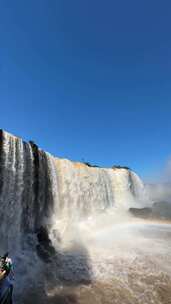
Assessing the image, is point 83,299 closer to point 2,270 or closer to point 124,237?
point 2,270

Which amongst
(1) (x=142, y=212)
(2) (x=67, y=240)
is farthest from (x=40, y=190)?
(1) (x=142, y=212)

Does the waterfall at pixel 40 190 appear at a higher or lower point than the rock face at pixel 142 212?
higher

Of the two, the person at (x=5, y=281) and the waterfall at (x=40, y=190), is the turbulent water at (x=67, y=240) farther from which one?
the person at (x=5, y=281)

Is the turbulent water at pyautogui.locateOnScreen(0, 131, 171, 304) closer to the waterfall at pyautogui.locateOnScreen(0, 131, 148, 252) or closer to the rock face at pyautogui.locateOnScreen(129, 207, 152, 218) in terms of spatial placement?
the waterfall at pyautogui.locateOnScreen(0, 131, 148, 252)

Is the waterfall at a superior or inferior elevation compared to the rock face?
superior

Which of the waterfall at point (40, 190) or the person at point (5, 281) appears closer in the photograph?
the person at point (5, 281)

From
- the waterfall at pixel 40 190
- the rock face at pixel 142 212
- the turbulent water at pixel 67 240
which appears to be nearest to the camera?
the turbulent water at pixel 67 240

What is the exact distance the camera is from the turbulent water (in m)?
7.59

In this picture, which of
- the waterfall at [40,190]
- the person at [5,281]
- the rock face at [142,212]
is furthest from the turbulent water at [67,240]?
the person at [5,281]

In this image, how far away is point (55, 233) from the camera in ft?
45.8

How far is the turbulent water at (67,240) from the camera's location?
7.59m

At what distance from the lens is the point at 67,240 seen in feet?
46.3

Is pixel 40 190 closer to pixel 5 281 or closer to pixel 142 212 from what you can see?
pixel 5 281

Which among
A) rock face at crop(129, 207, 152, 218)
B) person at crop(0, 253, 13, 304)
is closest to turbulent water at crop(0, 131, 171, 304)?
rock face at crop(129, 207, 152, 218)
